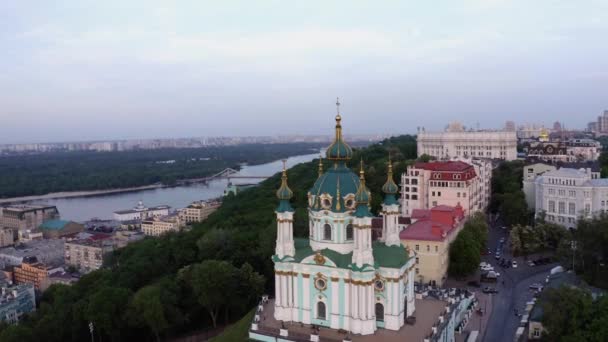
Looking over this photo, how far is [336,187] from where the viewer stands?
16.8 metres

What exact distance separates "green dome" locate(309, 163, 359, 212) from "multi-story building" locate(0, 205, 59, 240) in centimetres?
5605

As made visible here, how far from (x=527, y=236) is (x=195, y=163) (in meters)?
124

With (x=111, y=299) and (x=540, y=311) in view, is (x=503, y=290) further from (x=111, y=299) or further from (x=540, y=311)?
(x=111, y=299)

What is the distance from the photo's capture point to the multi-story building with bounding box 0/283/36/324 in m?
32.1

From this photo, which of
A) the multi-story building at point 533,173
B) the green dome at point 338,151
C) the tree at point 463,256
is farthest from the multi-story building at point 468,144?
the green dome at point 338,151

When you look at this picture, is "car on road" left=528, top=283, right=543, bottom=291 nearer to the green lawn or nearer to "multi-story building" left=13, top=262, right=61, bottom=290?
the green lawn

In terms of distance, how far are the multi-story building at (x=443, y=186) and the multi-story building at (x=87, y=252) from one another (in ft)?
86.2

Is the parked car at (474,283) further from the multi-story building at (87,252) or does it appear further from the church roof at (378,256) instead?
the multi-story building at (87,252)

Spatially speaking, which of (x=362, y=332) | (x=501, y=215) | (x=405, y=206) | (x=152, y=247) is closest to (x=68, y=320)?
(x=152, y=247)

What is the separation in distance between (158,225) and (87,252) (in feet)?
36.6

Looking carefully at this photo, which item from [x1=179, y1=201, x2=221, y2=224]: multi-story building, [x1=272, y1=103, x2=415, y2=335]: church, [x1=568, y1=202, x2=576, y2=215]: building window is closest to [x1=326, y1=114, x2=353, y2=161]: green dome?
[x1=272, y1=103, x2=415, y2=335]: church

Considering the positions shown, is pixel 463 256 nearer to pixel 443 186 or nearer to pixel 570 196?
pixel 570 196

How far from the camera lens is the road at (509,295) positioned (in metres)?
19.0

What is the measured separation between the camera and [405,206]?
36.8 meters
